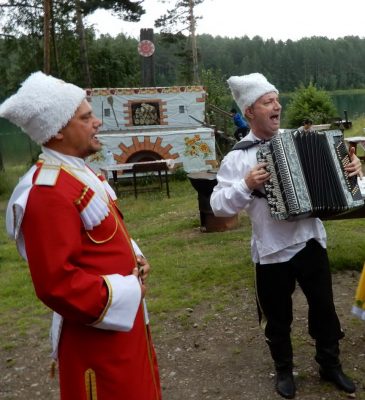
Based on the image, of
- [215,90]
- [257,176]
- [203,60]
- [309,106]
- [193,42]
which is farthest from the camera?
[203,60]

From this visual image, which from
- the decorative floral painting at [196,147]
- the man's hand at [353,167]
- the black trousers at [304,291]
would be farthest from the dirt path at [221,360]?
the decorative floral painting at [196,147]

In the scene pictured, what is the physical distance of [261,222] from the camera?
9.46 ft

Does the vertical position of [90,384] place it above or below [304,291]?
above

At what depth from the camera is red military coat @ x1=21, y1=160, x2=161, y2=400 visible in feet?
5.56

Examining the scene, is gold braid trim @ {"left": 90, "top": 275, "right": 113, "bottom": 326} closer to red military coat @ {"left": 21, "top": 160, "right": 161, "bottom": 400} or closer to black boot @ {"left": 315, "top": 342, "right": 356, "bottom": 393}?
red military coat @ {"left": 21, "top": 160, "right": 161, "bottom": 400}

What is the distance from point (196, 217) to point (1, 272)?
330cm

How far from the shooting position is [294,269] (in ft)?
9.57

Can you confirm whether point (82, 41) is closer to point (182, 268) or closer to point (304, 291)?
point (182, 268)

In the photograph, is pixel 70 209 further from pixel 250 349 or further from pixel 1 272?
pixel 1 272

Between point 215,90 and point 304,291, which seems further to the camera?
point 215,90

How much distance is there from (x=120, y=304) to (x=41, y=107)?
2.50 ft

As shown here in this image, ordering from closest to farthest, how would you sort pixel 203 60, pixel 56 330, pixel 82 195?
1. pixel 82 195
2. pixel 56 330
3. pixel 203 60

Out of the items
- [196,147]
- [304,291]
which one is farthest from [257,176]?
[196,147]

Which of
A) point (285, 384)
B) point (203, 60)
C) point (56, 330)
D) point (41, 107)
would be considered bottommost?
A: point (285, 384)
